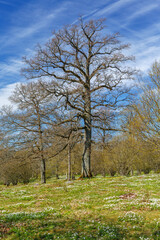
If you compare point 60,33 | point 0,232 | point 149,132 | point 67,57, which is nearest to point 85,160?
point 149,132

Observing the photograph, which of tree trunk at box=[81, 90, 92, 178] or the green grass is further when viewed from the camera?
tree trunk at box=[81, 90, 92, 178]

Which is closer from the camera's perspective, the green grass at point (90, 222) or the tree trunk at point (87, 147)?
the green grass at point (90, 222)

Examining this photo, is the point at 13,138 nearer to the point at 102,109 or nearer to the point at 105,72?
the point at 102,109

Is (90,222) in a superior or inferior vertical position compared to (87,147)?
inferior

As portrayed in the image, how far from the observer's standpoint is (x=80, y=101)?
27844mm

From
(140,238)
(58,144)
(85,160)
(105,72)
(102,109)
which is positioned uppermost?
(105,72)

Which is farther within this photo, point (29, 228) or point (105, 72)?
point (105, 72)

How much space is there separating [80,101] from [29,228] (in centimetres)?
2010

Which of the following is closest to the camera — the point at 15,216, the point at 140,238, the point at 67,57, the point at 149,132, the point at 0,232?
the point at 140,238

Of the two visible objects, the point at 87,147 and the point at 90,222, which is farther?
the point at 87,147

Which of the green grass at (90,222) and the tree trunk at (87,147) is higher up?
the tree trunk at (87,147)

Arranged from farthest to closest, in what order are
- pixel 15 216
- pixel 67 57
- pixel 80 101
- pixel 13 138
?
pixel 13 138
pixel 67 57
pixel 80 101
pixel 15 216

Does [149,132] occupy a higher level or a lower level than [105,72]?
lower

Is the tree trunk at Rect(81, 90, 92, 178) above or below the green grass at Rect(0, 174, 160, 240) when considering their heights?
above
